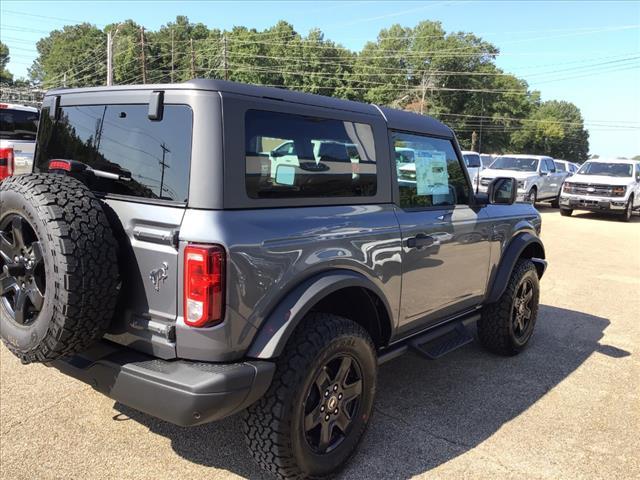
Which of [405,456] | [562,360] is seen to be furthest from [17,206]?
[562,360]

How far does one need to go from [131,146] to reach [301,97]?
2.97 feet

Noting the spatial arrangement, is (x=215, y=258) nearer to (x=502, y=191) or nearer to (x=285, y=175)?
(x=285, y=175)

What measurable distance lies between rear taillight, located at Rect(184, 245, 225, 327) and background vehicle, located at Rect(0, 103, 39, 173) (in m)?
8.25

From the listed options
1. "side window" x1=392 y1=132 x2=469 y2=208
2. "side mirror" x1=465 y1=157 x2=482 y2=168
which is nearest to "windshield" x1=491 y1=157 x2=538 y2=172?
"side mirror" x1=465 y1=157 x2=482 y2=168

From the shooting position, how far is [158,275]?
237 centimetres

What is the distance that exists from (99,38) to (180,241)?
337 feet

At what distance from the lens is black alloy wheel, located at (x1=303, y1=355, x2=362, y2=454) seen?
8.80 feet

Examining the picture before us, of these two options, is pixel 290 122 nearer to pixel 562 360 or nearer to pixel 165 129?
pixel 165 129

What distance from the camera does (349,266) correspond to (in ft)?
9.15

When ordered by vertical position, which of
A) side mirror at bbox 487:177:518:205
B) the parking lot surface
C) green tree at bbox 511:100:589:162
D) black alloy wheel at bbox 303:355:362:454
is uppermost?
green tree at bbox 511:100:589:162

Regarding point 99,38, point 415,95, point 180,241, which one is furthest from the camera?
point 99,38

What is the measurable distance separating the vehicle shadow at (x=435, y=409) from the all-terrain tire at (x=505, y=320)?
0.13 meters

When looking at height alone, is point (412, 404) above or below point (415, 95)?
below

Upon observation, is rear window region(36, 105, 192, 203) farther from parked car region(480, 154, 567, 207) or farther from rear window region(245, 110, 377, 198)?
parked car region(480, 154, 567, 207)
